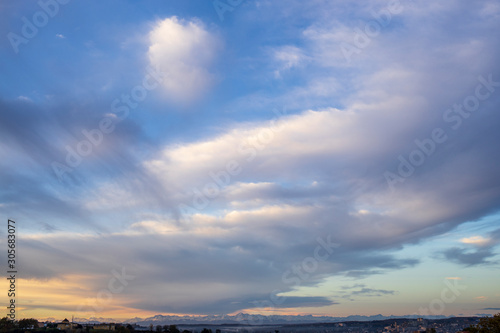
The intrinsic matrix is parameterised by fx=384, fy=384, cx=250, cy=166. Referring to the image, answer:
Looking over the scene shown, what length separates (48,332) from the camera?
19625 centimetres

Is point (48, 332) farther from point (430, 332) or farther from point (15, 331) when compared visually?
point (430, 332)

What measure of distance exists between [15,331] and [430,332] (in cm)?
18757

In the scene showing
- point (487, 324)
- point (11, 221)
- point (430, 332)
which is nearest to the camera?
point (11, 221)

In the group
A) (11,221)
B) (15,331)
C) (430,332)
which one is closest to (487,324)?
(430,332)

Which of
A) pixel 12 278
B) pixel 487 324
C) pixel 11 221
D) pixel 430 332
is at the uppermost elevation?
pixel 11 221

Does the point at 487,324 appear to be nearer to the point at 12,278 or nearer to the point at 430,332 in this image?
the point at 430,332


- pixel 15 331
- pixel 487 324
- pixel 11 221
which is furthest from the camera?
pixel 15 331

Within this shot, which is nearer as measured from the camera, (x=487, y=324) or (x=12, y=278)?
(x=12, y=278)

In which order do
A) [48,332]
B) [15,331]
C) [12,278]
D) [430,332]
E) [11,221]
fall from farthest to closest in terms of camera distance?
[48,332], [15,331], [430,332], [12,278], [11,221]

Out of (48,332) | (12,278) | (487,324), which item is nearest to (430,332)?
(487,324)

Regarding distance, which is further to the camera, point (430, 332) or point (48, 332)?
point (48, 332)

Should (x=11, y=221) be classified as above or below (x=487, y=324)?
above

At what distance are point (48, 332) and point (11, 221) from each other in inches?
6312

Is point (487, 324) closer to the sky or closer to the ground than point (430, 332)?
closer to the sky
